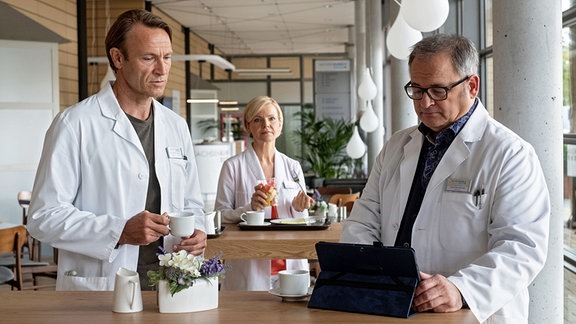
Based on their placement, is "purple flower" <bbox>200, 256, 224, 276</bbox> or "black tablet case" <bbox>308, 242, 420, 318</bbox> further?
"purple flower" <bbox>200, 256, 224, 276</bbox>

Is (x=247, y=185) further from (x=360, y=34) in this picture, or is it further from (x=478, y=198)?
(x=360, y=34)

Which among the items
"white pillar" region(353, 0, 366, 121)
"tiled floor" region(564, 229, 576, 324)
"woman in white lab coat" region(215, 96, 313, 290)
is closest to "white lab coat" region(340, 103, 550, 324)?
"tiled floor" region(564, 229, 576, 324)

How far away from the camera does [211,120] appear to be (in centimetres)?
2288

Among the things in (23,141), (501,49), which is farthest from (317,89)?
(501,49)

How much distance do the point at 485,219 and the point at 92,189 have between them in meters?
1.32

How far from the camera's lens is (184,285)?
223 centimetres

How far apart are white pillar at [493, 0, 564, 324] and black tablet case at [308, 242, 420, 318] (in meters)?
1.44

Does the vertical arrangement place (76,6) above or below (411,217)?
above

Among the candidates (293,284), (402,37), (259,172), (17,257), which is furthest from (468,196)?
(17,257)

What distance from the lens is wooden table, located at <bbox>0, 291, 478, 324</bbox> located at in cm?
212

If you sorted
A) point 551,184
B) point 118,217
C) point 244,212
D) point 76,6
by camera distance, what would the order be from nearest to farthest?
1. point 118,217
2. point 551,184
3. point 244,212
4. point 76,6

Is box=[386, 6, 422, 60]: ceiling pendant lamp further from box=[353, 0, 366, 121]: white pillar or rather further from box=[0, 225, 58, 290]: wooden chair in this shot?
box=[353, 0, 366, 121]: white pillar

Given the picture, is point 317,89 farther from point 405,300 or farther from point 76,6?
point 405,300

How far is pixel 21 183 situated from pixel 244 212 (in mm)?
6664
